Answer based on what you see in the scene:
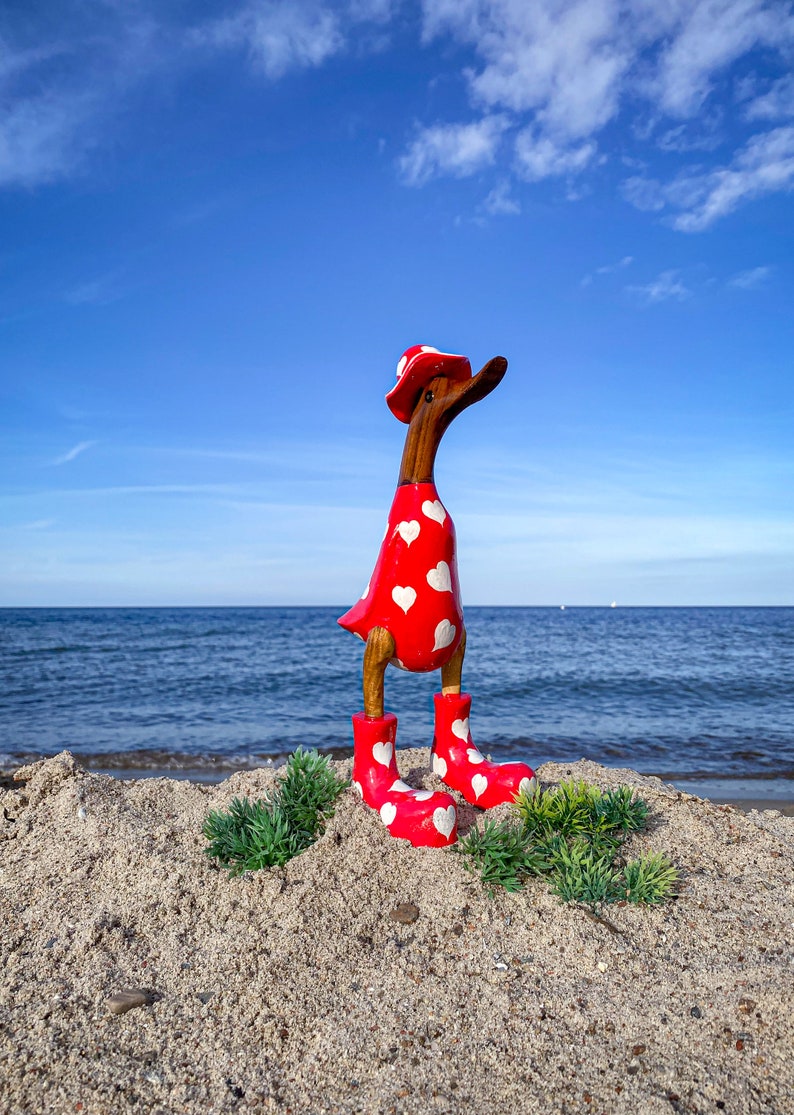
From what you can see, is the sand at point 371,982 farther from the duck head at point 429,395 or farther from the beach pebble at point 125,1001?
the duck head at point 429,395

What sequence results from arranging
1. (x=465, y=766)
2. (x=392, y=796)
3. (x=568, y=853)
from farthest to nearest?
(x=465, y=766) → (x=392, y=796) → (x=568, y=853)

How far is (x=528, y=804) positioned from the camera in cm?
360

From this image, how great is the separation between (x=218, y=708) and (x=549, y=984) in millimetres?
10046

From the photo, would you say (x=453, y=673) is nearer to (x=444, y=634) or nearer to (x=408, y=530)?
(x=444, y=634)

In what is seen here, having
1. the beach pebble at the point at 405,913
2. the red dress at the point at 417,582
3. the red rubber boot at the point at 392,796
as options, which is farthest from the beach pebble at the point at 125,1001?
the red dress at the point at 417,582

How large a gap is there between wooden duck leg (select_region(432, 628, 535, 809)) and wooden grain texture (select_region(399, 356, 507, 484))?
1.02 m

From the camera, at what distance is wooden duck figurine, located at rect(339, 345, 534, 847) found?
3.97m

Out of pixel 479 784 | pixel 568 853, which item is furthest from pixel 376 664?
pixel 568 853

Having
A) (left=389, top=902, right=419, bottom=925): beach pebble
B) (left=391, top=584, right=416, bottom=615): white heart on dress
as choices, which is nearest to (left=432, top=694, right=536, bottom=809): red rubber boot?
(left=391, top=584, right=416, bottom=615): white heart on dress

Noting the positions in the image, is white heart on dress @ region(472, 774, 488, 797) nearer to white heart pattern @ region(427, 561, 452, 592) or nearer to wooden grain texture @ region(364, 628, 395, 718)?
wooden grain texture @ region(364, 628, 395, 718)

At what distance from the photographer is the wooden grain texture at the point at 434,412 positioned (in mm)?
3830

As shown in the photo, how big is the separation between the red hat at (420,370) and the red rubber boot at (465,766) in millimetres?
1817

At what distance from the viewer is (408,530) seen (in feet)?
13.2

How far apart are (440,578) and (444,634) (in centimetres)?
32
